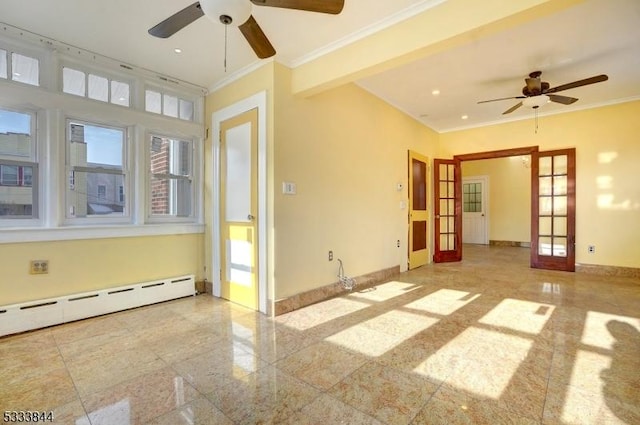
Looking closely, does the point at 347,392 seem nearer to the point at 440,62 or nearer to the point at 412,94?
the point at 440,62

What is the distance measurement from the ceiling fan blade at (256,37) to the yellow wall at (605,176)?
5609 millimetres

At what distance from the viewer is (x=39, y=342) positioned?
2.55 meters

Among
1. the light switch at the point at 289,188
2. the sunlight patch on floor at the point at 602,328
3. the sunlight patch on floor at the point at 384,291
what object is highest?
the light switch at the point at 289,188

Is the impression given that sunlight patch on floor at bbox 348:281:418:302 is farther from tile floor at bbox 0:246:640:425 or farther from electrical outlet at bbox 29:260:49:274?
electrical outlet at bbox 29:260:49:274

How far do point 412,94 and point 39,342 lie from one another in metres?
5.14

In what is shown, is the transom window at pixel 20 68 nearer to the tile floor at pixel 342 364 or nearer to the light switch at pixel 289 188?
the tile floor at pixel 342 364

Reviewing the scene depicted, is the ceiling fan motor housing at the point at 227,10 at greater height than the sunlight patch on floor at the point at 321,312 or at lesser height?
greater

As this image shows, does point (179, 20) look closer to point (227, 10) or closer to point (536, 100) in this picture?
point (227, 10)

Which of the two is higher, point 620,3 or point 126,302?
point 620,3

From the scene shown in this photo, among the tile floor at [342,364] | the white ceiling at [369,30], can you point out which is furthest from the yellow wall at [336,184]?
the tile floor at [342,364]

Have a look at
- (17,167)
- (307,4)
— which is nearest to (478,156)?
(307,4)

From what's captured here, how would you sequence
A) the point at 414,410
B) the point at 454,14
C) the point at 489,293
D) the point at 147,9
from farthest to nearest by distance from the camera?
the point at 489,293 → the point at 147,9 → the point at 454,14 → the point at 414,410

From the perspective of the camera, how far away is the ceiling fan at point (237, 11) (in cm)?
169

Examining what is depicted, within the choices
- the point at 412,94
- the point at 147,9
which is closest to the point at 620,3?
the point at 412,94
